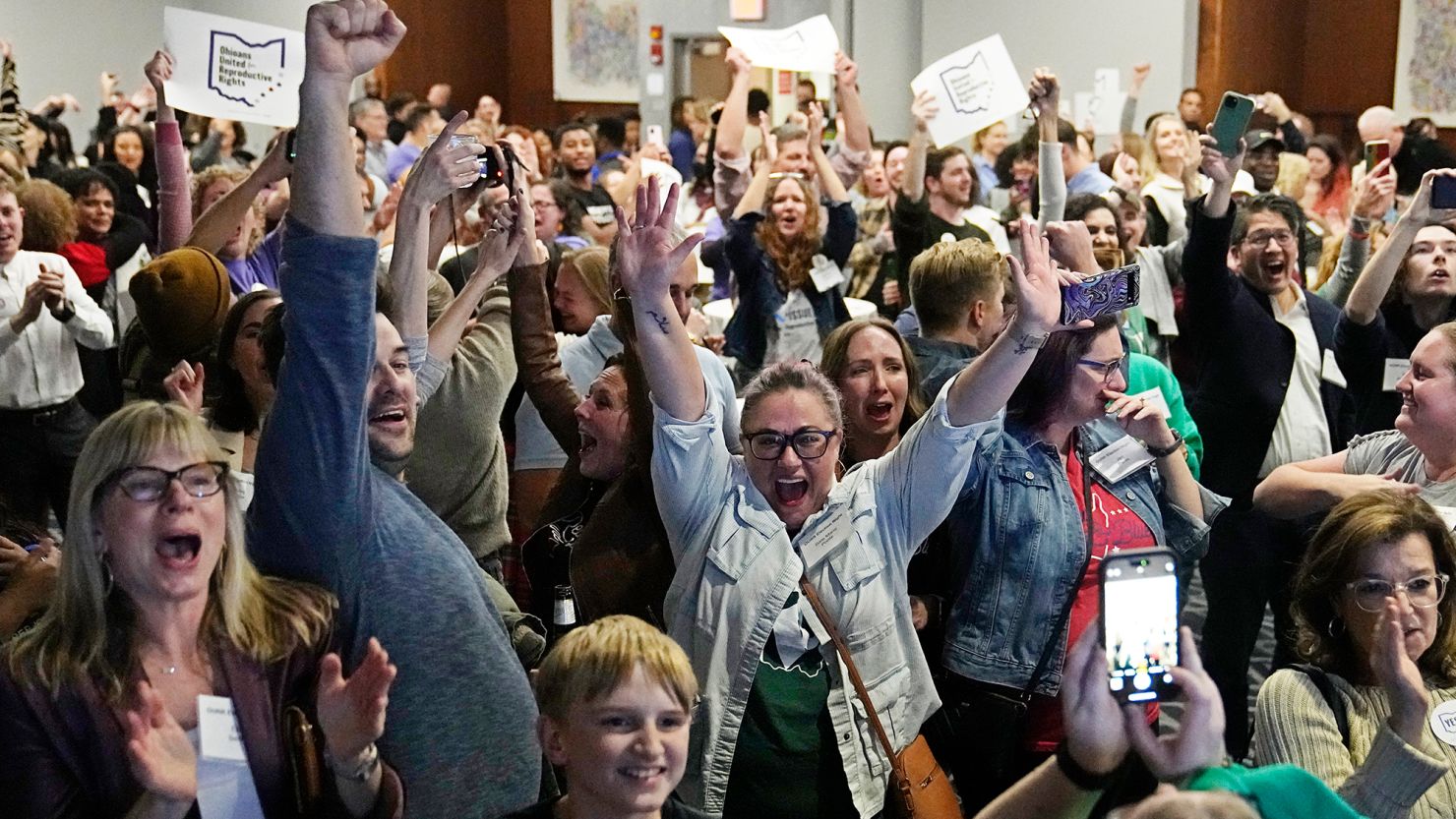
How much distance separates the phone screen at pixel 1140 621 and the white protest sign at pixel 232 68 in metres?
4.16

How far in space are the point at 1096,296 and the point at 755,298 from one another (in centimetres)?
279

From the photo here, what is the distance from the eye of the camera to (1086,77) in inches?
574

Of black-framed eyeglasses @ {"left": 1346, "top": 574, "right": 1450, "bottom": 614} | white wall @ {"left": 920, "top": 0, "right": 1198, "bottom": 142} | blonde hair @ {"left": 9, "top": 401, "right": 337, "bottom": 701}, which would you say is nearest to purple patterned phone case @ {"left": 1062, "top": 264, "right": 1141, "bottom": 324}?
black-framed eyeglasses @ {"left": 1346, "top": 574, "right": 1450, "bottom": 614}

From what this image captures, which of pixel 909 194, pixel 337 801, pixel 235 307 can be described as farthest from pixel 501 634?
pixel 909 194

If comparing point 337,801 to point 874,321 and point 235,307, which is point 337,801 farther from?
point 874,321

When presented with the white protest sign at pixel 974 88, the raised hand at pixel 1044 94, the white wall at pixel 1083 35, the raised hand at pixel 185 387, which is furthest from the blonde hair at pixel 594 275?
the white wall at pixel 1083 35

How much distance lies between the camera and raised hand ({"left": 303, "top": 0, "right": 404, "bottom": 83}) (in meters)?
1.99

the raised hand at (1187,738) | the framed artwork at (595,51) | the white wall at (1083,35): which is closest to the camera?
the raised hand at (1187,738)

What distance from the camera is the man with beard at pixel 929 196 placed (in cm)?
652

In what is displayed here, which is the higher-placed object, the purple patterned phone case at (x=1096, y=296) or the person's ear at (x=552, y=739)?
the purple patterned phone case at (x=1096, y=296)

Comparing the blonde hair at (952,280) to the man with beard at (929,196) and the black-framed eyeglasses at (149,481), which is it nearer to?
the man with beard at (929,196)

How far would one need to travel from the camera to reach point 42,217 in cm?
576

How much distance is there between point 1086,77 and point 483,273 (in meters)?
12.3

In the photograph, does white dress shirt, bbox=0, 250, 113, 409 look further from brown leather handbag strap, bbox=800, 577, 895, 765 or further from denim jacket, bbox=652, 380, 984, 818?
brown leather handbag strap, bbox=800, 577, 895, 765
